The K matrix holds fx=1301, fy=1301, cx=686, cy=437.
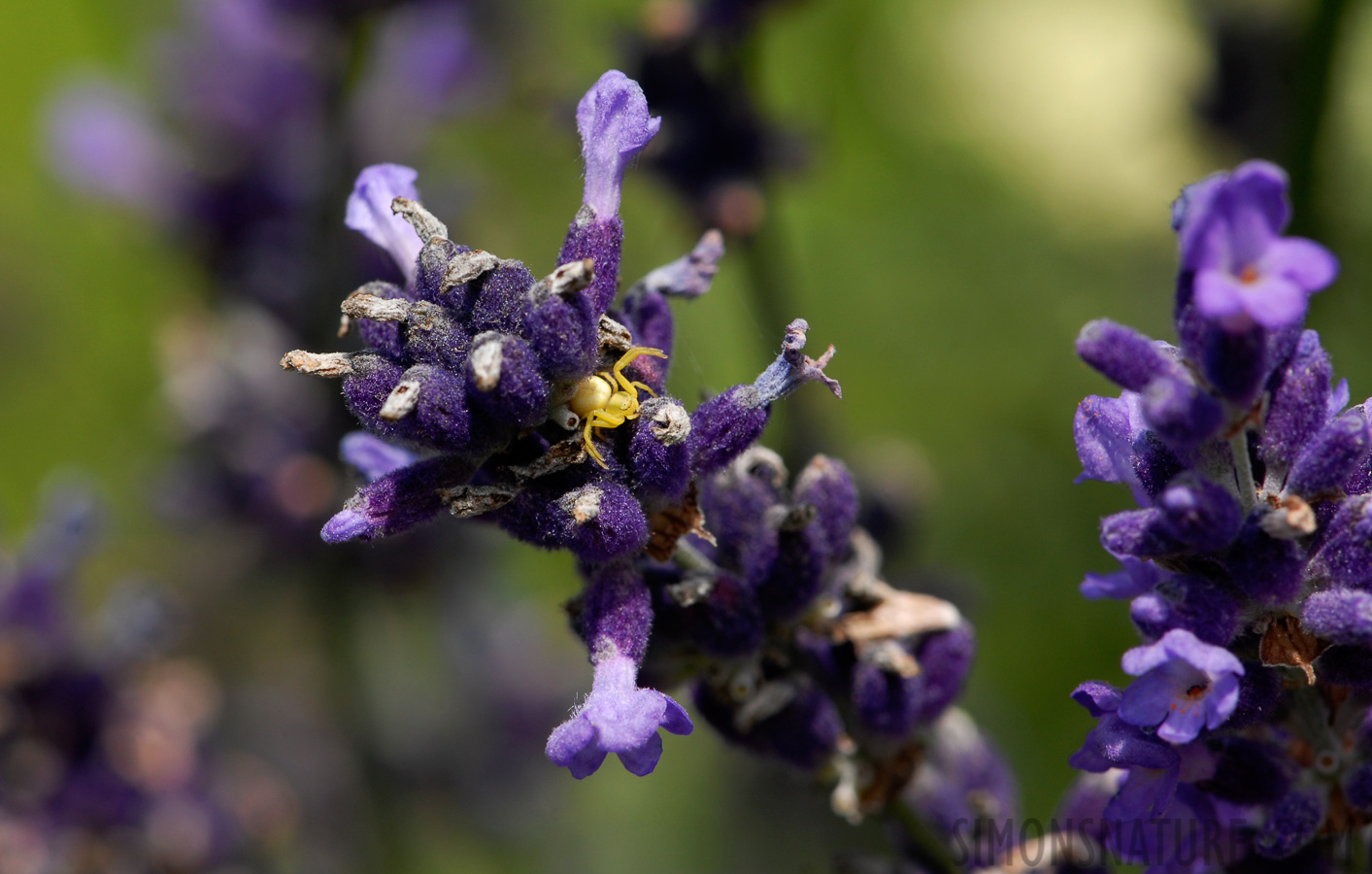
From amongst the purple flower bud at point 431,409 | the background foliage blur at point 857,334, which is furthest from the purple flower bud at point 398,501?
the background foliage blur at point 857,334

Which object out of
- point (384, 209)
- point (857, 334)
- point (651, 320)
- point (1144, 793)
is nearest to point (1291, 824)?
point (1144, 793)

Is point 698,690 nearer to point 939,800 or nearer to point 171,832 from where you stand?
point 939,800

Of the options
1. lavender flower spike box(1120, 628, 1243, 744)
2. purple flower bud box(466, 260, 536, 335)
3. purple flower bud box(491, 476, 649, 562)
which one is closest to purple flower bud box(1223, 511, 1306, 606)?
lavender flower spike box(1120, 628, 1243, 744)

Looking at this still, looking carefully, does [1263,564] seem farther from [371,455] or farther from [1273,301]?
[371,455]

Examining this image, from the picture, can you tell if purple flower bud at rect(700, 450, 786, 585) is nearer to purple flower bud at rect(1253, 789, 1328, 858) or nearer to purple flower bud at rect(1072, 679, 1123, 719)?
purple flower bud at rect(1072, 679, 1123, 719)

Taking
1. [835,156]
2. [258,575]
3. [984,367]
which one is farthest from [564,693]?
[835,156]

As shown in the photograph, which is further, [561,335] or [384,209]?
[384,209]
